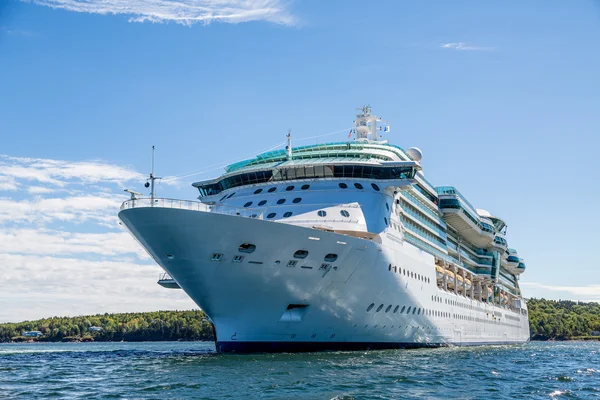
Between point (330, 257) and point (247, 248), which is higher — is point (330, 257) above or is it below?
below

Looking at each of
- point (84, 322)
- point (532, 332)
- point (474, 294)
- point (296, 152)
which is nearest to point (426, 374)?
point (296, 152)

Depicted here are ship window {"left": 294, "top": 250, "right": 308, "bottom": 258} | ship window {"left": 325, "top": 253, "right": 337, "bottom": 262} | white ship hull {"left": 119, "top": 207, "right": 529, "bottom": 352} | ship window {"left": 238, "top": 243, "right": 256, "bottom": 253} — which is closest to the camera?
white ship hull {"left": 119, "top": 207, "right": 529, "bottom": 352}

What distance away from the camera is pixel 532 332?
123250 millimetres

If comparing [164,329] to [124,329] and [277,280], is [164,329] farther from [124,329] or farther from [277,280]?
[277,280]

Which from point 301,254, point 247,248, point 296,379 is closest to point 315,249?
point 301,254

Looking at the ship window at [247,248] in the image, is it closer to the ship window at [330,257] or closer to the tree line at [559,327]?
the ship window at [330,257]

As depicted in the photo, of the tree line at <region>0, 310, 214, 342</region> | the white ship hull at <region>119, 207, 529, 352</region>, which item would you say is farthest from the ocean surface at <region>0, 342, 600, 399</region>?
the tree line at <region>0, 310, 214, 342</region>

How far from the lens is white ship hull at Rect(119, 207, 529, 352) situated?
25.2 meters

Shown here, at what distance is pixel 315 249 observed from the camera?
1056 inches

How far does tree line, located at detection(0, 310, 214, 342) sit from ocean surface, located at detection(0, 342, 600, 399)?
88.1 meters

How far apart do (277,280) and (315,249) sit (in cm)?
202

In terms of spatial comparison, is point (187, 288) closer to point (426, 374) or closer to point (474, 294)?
point (426, 374)

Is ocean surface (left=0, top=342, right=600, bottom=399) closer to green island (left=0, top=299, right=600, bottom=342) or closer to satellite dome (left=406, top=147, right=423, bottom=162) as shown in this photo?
satellite dome (left=406, top=147, right=423, bottom=162)

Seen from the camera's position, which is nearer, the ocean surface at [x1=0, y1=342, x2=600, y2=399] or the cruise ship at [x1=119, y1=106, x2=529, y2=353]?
the ocean surface at [x1=0, y1=342, x2=600, y2=399]
